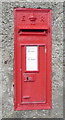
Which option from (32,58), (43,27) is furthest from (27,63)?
(43,27)

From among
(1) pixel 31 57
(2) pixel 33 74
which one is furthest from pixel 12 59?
(2) pixel 33 74

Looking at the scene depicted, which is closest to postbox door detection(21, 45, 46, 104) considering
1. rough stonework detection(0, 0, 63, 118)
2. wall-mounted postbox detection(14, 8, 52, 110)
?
wall-mounted postbox detection(14, 8, 52, 110)

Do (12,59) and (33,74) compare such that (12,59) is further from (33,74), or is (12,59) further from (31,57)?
(33,74)

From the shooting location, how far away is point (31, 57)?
13.9 feet

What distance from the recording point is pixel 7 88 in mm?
4266

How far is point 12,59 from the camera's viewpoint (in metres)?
4.21

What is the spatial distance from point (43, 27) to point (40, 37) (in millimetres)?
187

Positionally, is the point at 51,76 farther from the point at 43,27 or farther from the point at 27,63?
the point at 43,27

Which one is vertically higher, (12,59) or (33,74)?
(12,59)

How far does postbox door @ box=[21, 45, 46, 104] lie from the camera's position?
421 cm

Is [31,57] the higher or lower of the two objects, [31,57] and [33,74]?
the higher

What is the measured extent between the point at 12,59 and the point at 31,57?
0.35 meters

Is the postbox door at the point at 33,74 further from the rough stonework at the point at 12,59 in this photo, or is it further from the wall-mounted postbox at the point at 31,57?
the rough stonework at the point at 12,59

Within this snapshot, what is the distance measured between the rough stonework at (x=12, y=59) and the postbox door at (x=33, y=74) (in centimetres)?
19
